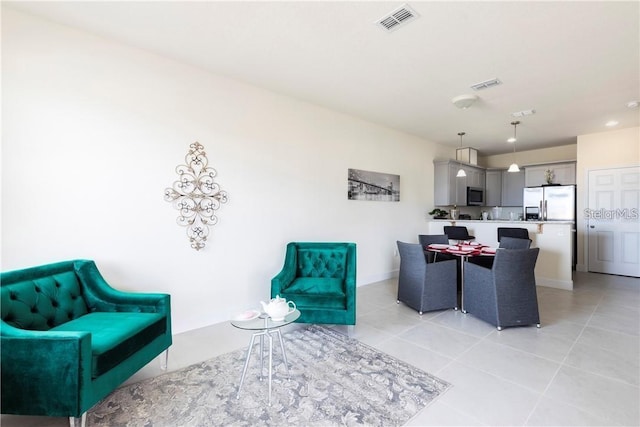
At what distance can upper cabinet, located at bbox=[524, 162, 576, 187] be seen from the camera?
624 cm

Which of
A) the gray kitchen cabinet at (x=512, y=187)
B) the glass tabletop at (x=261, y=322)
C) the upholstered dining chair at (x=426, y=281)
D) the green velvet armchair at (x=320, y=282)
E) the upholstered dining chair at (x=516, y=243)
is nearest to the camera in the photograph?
the glass tabletop at (x=261, y=322)

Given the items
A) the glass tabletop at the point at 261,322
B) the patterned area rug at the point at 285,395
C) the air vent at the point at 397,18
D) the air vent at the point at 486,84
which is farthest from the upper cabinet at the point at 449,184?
the glass tabletop at the point at 261,322

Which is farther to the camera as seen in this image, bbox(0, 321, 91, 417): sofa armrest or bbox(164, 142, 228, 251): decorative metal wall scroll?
bbox(164, 142, 228, 251): decorative metal wall scroll

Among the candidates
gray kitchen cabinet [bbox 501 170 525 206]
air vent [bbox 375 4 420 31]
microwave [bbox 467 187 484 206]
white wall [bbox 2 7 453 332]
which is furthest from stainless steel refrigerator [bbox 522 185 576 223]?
air vent [bbox 375 4 420 31]

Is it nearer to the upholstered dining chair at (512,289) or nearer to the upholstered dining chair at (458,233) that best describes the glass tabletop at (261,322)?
the upholstered dining chair at (512,289)

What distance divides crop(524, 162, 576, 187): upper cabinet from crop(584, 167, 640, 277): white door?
639 millimetres

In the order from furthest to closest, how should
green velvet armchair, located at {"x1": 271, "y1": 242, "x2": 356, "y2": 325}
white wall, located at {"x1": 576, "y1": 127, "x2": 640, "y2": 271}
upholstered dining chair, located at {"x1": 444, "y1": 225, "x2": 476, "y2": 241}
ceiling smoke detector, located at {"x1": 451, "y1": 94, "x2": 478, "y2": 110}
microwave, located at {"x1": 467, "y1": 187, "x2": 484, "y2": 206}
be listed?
microwave, located at {"x1": 467, "y1": 187, "x2": 484, "y2": 206} → upholstered dining chair, located at {"x1": 444, "y1": 225, "x2": 476, "y2": 241} → white wall, located at {"x1": 576, "y1": 127, "x2": 640, "y2": 271} → ceiling smoke detector, located at {"x1": 451, "y1": 94, "x2": 478, "y2": 110} → green velvet armchair, located at {"x1": 271, "y1": 242, "x2": 356, "y2": 325}

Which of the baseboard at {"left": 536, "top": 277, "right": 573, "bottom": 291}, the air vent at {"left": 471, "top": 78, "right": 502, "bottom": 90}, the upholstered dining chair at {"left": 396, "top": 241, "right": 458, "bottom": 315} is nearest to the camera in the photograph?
the air vent at {"left": 471, "top": 78, "right": 502, "bottom": 90}

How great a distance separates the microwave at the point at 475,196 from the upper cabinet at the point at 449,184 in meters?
0.17

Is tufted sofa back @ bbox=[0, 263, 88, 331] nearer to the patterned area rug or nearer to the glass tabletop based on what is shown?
the patterned area rug

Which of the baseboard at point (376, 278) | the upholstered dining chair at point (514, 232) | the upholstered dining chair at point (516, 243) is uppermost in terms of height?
the upholstered dining chair at point (514, 232)

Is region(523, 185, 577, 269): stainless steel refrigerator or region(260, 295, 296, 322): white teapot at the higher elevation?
region(523, 185, 577, 269): stainless steel refrigerator

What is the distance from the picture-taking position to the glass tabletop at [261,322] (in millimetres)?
1979

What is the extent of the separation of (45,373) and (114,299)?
2.67ft
